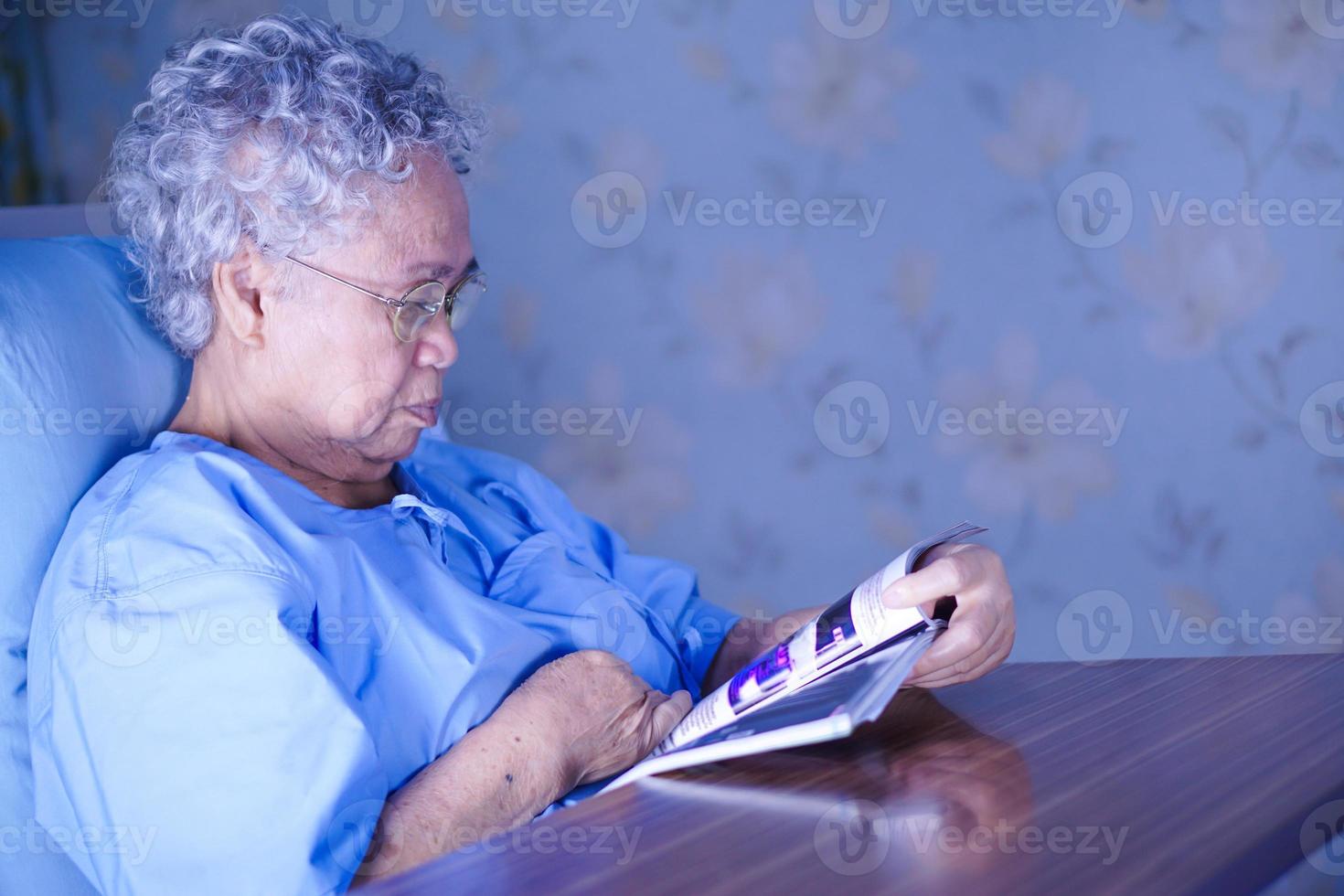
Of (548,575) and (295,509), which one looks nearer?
(295,509)

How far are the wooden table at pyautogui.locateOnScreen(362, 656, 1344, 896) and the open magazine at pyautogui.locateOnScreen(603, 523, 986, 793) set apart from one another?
0.03 metres

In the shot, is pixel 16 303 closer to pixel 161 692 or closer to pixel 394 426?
pixel 394 426

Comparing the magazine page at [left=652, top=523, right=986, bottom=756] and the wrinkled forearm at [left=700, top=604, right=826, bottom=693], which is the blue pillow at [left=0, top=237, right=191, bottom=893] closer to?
the magazine page at [left=652, top=523, right=986, bottom=756]

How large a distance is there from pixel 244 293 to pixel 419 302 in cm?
18

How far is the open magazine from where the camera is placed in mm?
814

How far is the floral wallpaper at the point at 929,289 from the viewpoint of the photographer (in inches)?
91.1

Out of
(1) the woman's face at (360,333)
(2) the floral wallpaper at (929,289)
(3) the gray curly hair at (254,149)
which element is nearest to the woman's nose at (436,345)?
(1) the woman's face at (360,333)

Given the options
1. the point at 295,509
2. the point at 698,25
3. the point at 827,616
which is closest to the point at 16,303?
the point at 295,509

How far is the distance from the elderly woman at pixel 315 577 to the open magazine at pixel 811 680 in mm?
29

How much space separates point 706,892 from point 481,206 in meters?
2.13

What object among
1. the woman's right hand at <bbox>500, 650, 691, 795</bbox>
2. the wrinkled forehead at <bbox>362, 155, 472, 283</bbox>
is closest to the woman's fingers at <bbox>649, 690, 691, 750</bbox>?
the woman's right hand at <bbox>500, 650, 691, 795</bbox>

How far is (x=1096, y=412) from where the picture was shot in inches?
94.8

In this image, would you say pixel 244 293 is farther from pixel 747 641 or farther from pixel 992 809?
pixel 992 809

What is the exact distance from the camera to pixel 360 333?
3.95 ft
